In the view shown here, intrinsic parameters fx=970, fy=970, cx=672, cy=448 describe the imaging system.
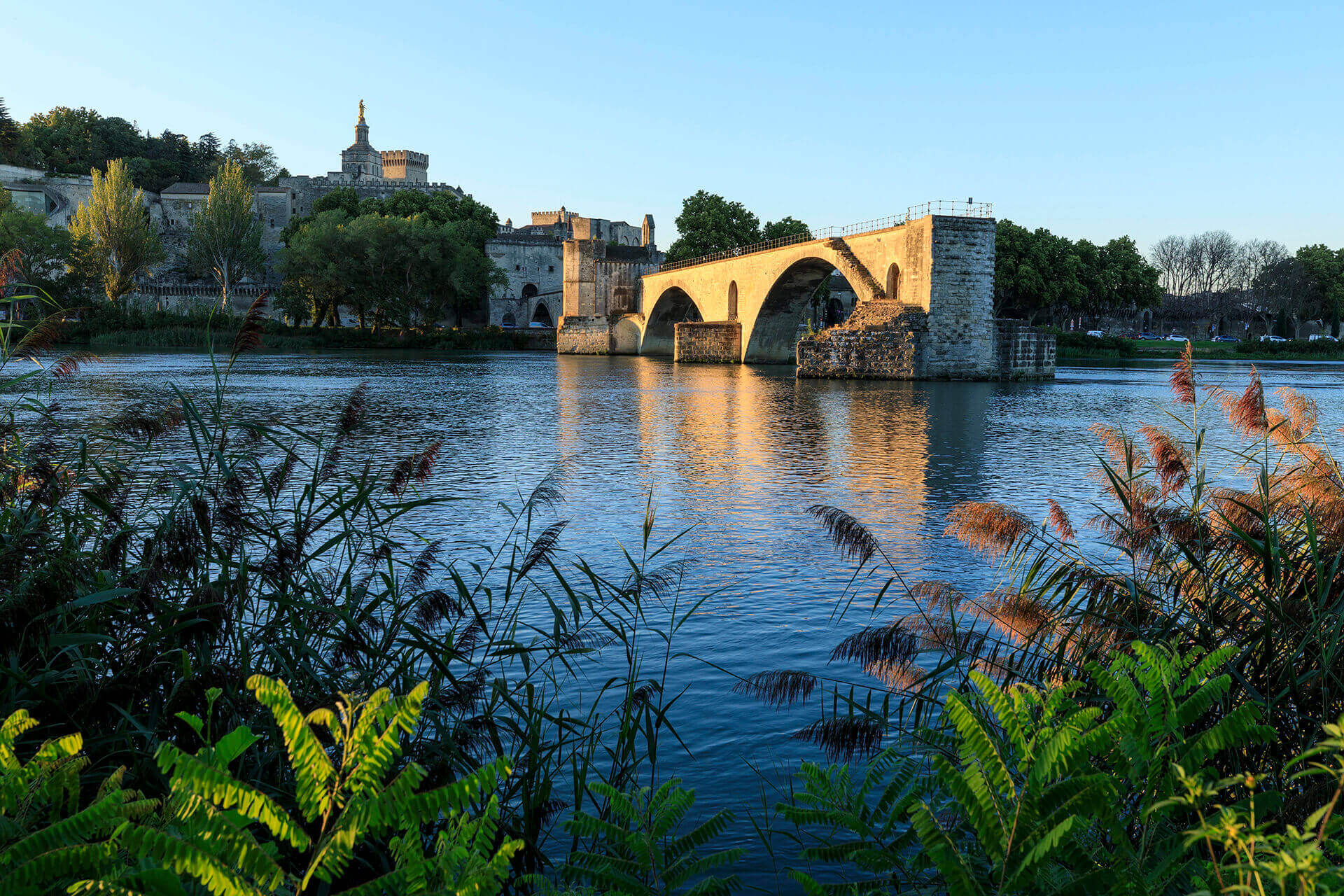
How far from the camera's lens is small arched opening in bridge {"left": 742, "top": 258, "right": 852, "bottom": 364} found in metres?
46.7

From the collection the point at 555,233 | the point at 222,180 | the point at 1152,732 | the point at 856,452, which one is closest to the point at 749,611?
the point at 1152,732

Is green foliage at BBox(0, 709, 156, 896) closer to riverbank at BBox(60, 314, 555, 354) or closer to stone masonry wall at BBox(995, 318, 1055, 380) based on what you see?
stone masonry wall at BBox(995, 318, 1055, 380)

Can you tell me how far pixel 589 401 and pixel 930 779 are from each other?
2234 centimetres

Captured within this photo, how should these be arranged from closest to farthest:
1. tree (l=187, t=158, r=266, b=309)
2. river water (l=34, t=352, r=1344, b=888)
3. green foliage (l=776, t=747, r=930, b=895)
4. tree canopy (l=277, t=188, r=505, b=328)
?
green foliage (l=776, t=747, r=930, b=895) → river water (l=34, t=352, r=1344, b=888) → tree canopy (l=277, t=188, r=505, b=328) → tree (l=187, t=158, r=266, b=309)

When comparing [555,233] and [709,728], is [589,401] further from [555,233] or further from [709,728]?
[555,233]

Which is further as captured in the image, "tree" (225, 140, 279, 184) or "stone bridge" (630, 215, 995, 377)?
"tree" (225, 140, 279, 184)

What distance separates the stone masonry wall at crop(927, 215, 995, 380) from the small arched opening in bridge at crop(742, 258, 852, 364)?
9.43 metres

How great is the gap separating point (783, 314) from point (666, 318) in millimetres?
16856

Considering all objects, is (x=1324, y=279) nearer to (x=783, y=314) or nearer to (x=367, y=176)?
(x=783, y=314)

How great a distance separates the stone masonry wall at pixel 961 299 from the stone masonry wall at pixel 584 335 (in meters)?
33.9

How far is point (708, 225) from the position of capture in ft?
238

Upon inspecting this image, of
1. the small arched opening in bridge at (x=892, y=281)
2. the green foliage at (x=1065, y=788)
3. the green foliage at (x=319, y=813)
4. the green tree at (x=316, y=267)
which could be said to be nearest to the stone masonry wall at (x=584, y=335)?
the green tree at (x=316, y=267)

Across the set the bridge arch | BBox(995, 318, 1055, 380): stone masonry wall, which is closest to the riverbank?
the bridge arch

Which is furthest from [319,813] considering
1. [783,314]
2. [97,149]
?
[97,149]
